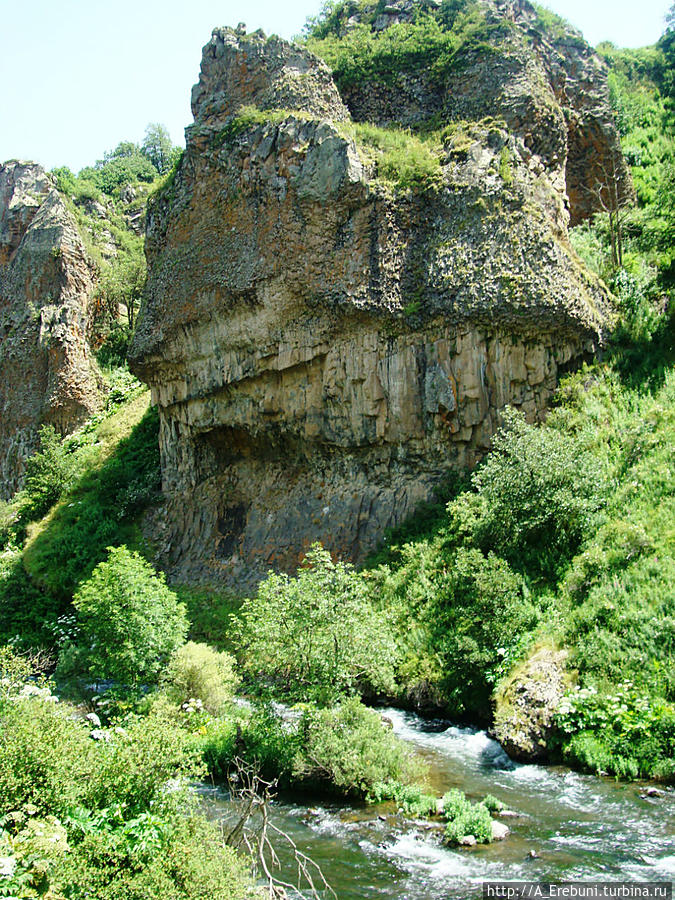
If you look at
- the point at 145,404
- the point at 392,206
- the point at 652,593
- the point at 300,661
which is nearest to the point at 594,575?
the point at 652,593

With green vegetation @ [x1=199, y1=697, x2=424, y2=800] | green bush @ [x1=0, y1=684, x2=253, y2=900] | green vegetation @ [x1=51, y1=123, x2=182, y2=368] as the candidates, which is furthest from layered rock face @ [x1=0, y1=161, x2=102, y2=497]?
green bush @ [x1=0, y1=684, x2=253, y2=900]

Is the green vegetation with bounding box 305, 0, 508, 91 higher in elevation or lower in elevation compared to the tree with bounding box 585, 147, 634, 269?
higher

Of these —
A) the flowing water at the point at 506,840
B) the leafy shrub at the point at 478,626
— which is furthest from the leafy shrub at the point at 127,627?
the leafy shrub at the point at 478,626

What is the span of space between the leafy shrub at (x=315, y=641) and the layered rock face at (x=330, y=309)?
974 cm

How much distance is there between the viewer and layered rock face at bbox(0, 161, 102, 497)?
140ft

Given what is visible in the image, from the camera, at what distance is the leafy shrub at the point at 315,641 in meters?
14.2

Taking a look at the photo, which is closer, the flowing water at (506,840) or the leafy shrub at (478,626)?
the flowing water at (506,840)

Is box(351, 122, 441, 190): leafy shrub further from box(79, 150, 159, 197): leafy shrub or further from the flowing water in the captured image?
box(79, 150, 159, 197): leafy shrub

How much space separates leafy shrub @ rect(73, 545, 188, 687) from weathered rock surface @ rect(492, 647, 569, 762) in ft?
29.1

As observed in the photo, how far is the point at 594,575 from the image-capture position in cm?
1691

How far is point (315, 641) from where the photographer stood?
46.7 ft

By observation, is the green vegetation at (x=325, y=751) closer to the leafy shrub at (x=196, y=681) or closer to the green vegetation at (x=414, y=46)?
the leafy shrub at (x=196, y=681)

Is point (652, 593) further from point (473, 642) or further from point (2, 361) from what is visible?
point (2, 361)

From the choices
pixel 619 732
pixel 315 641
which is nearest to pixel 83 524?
pixel 315 641
